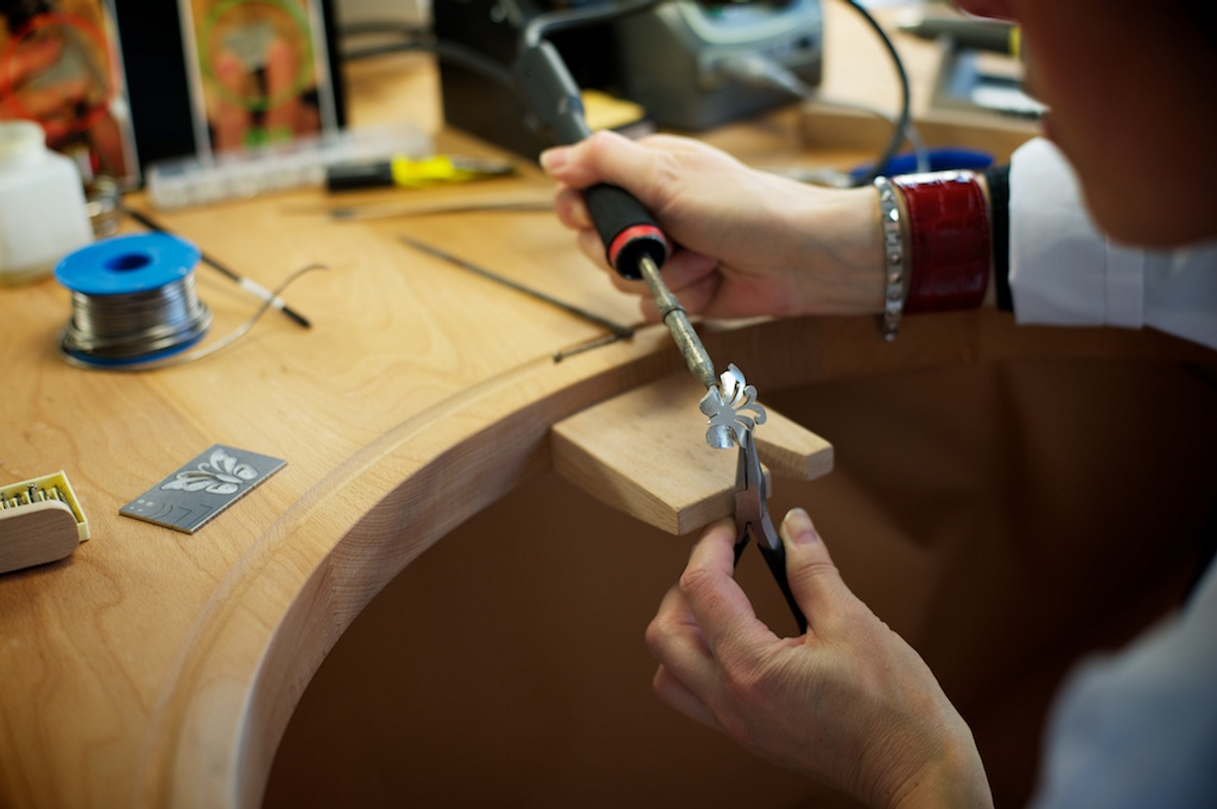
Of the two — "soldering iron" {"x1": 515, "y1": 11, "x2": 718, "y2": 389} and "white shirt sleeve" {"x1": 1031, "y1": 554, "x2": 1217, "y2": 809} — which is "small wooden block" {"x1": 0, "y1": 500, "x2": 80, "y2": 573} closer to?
"soldering iron" {"x1": 515, "y1": 11, "x2": 718, "y2": 389}

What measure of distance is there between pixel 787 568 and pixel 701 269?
0.24 meters

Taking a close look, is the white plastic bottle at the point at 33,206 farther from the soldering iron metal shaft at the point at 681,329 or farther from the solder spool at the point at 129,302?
→ the soldering iron metal shaft at the point at 681,329

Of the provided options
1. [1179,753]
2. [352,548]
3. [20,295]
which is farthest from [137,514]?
[1179,753]

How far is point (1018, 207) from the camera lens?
76 cm

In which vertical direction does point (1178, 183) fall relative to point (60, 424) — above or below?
above

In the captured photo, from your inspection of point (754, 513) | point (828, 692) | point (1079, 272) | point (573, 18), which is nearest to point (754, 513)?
point (754, 513)

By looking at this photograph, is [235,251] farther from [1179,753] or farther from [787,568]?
[1179,753]

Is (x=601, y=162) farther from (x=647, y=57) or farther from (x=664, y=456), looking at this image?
(x=647, y=57)

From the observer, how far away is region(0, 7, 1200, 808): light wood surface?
45cm

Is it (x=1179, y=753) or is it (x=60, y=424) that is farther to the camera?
(x=60, y=424)

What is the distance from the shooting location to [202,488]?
0.57 m

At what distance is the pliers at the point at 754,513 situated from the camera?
0.57 m

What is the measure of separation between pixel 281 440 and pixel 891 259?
1.39 ft

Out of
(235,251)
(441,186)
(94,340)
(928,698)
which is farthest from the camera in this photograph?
(441,186)
